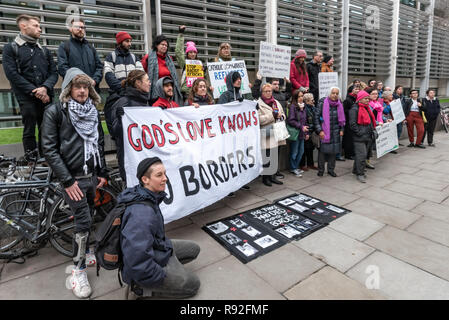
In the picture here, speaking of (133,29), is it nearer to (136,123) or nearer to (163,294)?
(136,123)

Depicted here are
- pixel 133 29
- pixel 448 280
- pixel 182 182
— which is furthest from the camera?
pixel 133 29

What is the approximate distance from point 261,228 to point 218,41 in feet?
18.8

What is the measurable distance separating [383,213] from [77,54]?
5.03 m

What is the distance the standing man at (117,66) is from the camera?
4.34 m

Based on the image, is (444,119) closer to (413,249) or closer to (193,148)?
(413,249)

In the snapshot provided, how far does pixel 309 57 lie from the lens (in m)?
10.0

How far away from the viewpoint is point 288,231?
12.1ft

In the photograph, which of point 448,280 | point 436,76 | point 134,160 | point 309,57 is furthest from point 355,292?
point 436,76

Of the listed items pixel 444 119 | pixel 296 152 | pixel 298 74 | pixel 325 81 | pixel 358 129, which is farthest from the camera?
pixel 444 119

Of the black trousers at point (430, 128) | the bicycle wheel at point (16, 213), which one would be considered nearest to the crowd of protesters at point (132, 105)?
the bicycle wheel at point (16, 213)

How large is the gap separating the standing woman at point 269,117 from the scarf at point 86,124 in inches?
119

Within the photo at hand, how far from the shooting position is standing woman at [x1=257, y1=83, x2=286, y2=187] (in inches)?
205

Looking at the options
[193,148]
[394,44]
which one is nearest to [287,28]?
[394,44]

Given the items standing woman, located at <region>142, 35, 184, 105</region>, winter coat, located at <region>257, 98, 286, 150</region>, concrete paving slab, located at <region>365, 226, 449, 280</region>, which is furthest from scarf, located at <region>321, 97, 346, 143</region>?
standing woman, located at <region>142, 35, 184, 105</region>
